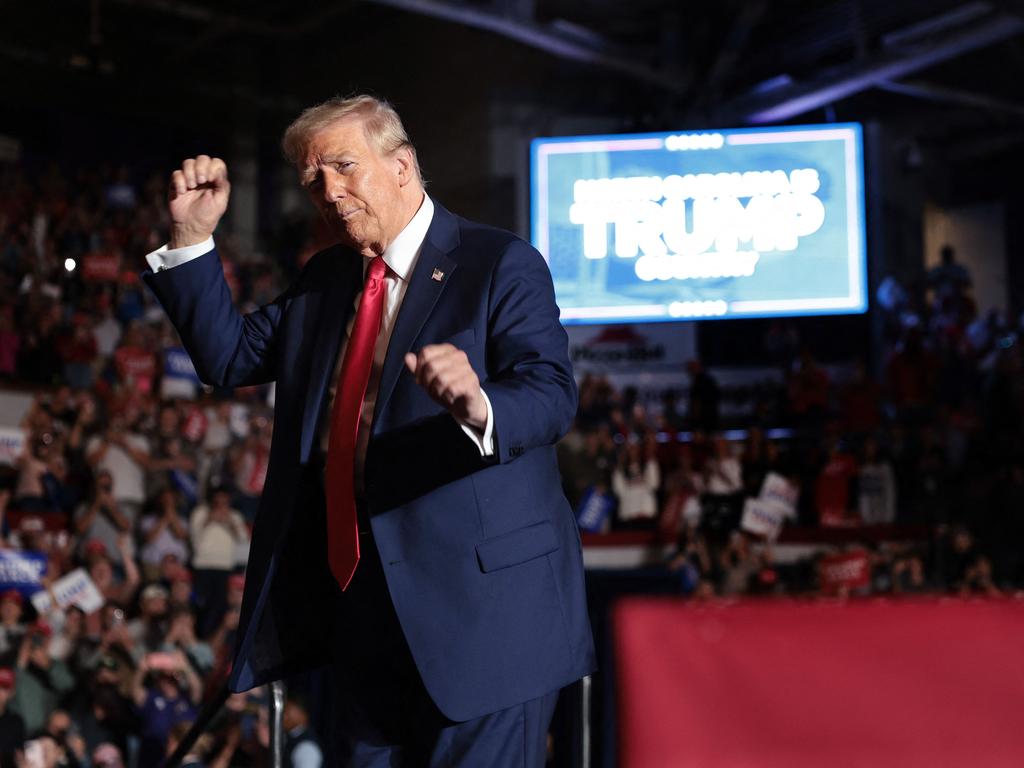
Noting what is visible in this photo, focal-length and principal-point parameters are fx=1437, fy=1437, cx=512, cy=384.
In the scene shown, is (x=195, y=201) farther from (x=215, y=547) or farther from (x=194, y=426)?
(x=194, y=426)

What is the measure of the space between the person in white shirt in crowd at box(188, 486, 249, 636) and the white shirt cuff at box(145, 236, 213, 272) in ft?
23.3

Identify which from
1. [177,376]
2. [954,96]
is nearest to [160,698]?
[177,376]

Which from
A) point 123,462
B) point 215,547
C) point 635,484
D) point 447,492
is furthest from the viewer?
point 635,484

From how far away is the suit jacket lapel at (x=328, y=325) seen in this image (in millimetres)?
2064

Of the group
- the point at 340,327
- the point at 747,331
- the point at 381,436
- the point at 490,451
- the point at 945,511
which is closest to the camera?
the point at 490,451

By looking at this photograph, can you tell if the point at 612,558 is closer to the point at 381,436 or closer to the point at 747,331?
the point at 747,331

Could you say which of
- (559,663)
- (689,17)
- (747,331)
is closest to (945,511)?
A: (747,331)

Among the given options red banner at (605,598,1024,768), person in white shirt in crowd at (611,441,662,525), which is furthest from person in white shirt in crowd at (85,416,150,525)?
Result: red banner at (605,598,1024,768)

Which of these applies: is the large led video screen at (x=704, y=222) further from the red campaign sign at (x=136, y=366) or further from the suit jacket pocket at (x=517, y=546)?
the suit jacket pocket at (x=517, y=546)

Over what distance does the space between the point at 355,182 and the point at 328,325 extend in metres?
0.23

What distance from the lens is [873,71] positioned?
14.3m

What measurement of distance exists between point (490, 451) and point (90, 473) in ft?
28.6

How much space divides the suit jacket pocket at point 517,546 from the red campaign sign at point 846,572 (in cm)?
884

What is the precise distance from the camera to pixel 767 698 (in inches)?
53.7
